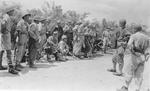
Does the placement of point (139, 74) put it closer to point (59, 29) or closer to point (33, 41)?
point (33, 41)

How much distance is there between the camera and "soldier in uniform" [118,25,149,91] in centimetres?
555

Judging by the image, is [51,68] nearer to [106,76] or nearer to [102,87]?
[106,76]

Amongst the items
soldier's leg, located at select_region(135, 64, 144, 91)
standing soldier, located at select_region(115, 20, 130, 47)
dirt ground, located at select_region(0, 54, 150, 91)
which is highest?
standing soldier, located at select_region(115, 20, 130, 47)

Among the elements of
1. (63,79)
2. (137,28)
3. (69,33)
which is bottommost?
(63,79)

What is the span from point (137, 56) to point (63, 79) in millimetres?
1702

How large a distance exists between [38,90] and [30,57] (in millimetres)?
2252

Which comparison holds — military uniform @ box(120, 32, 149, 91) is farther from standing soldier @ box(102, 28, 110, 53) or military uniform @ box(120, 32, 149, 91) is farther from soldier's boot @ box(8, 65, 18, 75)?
standing soldier @ box(102, 28, 110, 53)

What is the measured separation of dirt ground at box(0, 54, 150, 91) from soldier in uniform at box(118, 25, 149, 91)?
35 cm

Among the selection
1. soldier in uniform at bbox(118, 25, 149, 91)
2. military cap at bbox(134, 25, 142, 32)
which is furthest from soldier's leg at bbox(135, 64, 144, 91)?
military cap at bbox(134, 25, 142, 32)

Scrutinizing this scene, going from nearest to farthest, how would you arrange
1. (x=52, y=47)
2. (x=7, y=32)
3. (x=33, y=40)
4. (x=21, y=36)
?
(x=7, y=32)
(x=21, y=36)
(x=33, y=40)
(x=52, y=47)

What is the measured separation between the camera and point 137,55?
563 centimetres

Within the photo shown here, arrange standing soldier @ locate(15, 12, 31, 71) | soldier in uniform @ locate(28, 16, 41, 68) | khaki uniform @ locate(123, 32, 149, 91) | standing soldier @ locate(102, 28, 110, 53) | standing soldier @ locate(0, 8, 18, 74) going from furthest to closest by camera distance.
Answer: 1. standing soldier @ locate(102, 28, 110, 53)
2. soldier in uniform @ locate(28, 16, 41, 68)
3. standing soldier @ locate(15, 12, 31, 71)
4. standing soldier @ locate(0, 8, 18, 74)
5. khaki uniform @ locate(123, 32, 149, 91)

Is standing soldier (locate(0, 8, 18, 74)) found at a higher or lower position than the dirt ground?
higher

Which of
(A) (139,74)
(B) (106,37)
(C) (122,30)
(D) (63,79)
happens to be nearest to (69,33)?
(B) (106,37)
